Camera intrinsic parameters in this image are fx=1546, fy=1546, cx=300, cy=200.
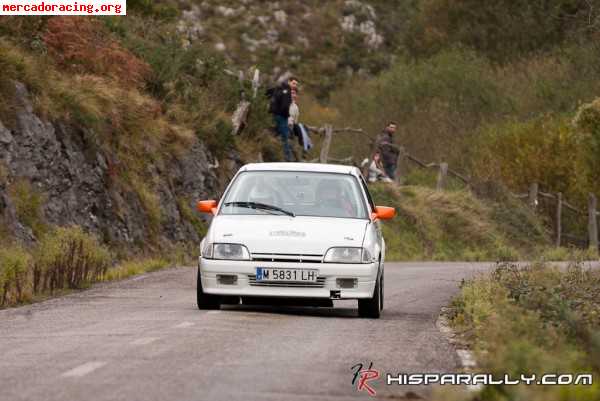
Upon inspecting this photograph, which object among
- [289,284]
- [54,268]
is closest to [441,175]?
[54,268]

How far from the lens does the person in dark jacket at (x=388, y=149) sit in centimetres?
3867

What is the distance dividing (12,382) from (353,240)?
637 centimetres

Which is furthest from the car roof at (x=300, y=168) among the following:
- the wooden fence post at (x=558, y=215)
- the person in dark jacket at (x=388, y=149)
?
the wooden fence post at (x=558, y=215)

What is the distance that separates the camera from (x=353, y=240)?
1562cm

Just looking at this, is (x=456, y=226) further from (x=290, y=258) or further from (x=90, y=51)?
(x=290, y=258)

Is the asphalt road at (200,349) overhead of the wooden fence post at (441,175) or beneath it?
beneath

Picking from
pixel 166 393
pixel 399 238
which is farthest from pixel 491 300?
pixel 399 238

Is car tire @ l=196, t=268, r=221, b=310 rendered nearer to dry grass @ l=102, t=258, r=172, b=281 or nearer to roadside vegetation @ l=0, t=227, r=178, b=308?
roadside vegetation @ l=0, t=227, r=178, b=308

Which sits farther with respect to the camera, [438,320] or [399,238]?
[399,238]

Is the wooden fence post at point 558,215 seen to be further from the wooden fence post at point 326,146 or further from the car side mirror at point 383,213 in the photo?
the car side mirror at point 383,213

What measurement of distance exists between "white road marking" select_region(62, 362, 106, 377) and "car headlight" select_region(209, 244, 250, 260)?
4.86 m

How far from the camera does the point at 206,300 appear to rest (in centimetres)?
1587

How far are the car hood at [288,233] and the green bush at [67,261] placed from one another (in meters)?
3.45

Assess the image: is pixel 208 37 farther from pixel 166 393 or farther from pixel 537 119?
pixel 166 393
